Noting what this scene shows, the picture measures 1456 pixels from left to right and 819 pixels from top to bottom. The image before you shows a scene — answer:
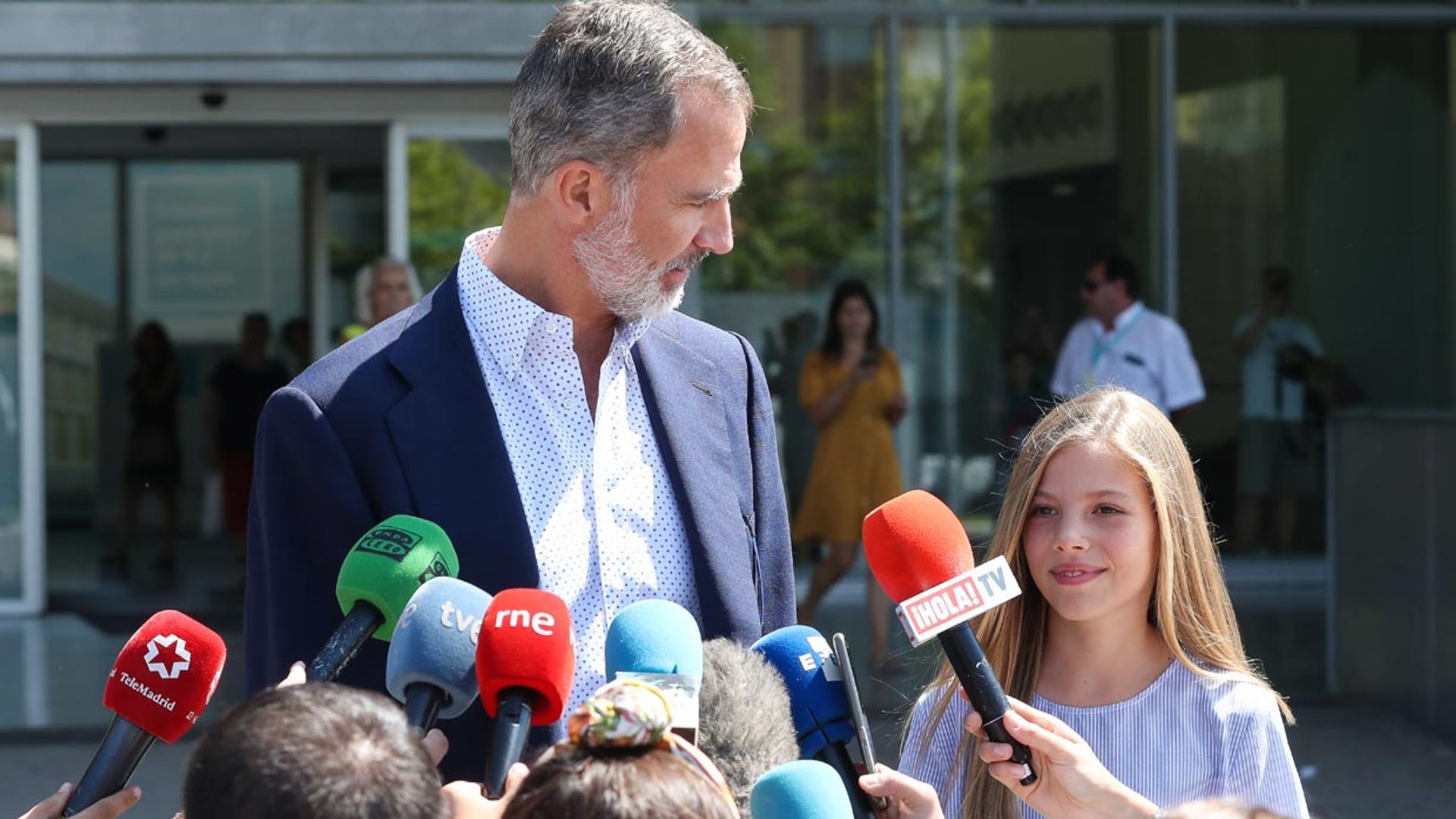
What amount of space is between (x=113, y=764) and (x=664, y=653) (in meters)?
0.60

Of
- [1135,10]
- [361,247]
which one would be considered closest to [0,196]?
[361,247]

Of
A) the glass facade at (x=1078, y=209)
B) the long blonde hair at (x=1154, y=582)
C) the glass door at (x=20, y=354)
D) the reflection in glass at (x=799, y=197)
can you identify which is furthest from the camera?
the glass facade at (x=1078, y=209)

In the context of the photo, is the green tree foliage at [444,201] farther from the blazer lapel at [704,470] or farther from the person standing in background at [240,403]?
the blazer lapel at [704,470]

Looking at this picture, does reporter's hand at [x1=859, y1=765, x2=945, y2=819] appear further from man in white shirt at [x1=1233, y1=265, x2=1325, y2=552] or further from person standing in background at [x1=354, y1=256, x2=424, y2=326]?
man in white shirt at [x1=1233, y1=265, x2=1325, y2=552]

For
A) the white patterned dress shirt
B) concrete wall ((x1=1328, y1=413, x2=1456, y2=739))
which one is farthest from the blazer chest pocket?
concrete wall ((x1=1328, y1=413, x2=1456, y2=739))

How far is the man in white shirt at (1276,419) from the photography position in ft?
36.6

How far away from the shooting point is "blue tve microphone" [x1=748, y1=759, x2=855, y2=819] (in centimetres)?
159

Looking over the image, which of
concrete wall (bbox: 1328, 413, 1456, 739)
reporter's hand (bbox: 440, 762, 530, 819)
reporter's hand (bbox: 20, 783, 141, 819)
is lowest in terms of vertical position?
concrete wall (bbox: 1328, 413, 1456, 739)

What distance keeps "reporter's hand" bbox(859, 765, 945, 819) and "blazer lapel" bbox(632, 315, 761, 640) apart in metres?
0.50

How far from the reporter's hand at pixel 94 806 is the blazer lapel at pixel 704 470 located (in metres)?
0.78

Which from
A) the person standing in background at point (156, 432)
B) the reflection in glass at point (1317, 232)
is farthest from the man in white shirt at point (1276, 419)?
the person standing in background at point (156, 432)

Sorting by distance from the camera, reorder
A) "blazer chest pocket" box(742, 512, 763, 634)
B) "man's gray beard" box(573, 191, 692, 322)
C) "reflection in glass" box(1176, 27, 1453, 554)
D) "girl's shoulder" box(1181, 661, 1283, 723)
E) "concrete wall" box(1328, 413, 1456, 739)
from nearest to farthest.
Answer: "man's gray beard" box(573, 191, 692, 322)
"blazer chest pocket" box(742, 512, 763, 634)
"girl's shoulder" box(1181, 661, 1283, 723)
"concrete wall" box(1328, 413, 1456, 739)
"reflection in glass" box(1176, 27, 1453, 554)

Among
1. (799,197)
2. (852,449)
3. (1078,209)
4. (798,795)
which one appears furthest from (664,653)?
(1078,209)

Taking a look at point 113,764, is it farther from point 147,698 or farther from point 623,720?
point 623,720
